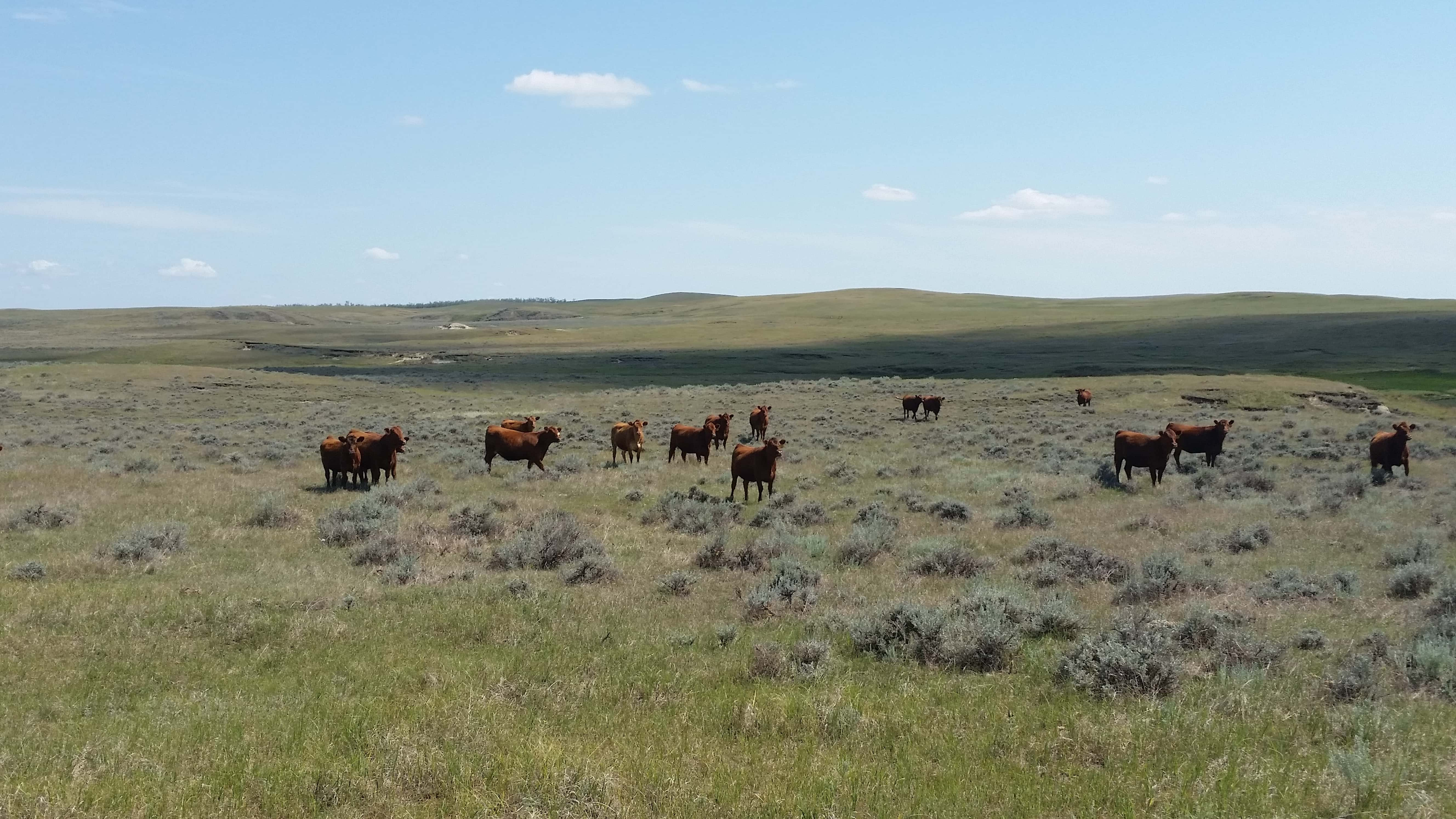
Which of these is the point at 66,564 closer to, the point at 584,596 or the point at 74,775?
the point at 584,596

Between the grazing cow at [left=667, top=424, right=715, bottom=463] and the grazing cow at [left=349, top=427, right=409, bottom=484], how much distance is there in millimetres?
7344

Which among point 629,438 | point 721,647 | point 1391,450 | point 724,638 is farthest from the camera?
point 629,438

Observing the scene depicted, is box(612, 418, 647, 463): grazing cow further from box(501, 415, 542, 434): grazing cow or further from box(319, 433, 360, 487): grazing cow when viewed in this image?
box(319, 433, 360, 487): grazing cow

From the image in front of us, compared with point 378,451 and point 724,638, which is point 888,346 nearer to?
point 378,451

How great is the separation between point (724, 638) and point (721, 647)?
254mm

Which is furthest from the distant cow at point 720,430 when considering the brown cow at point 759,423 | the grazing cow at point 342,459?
the grazing cow at point 342,459

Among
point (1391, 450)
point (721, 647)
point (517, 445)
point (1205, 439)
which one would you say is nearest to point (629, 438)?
point (517, 445)

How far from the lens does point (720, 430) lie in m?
27.6

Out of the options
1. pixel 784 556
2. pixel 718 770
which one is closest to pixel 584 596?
pixel 784 556

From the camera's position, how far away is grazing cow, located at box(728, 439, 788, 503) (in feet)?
60.5

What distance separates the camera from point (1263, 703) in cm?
664

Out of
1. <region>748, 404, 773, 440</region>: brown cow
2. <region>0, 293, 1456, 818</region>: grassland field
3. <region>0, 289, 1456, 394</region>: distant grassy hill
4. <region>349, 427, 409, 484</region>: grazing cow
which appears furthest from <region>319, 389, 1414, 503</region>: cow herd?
<region>0, 289, 1456, 394</region>: distant grassy hill

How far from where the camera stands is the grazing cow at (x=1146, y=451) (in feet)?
69.5

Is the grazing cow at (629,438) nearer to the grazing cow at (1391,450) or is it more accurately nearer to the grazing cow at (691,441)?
the grazing cow at (691,441)
